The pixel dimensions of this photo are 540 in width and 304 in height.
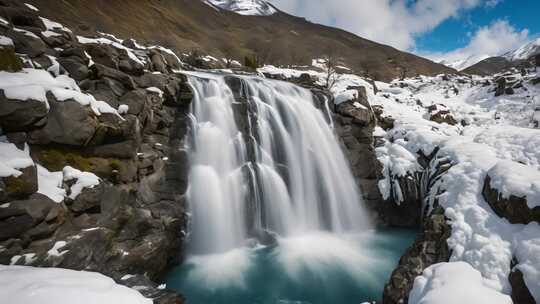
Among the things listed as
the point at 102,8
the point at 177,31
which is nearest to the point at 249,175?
the point at 102,8

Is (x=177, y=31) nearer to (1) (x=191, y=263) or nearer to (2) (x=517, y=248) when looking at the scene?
(1) (x=191, y=263)

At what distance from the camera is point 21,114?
263 inches

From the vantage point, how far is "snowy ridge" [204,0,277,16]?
518ft

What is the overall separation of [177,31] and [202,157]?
Result: 6693 centimetres

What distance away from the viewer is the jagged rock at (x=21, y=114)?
644 centimetres

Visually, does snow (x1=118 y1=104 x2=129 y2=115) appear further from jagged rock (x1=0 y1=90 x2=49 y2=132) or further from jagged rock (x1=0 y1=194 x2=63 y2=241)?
jagged rock (x1=0 y1=194 x2=63 y2=241)

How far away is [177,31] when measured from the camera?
2685 inches

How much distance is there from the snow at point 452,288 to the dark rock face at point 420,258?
80 cm

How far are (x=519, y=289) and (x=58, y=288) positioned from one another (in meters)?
8.27

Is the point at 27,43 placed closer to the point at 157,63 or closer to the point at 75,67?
the point at 75,67

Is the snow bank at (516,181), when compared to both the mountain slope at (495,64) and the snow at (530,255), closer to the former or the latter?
the snow at (530,255)

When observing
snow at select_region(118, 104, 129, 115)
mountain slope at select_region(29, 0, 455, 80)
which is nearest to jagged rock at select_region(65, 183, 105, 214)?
snow at select_region(118, 104, 129, 115)

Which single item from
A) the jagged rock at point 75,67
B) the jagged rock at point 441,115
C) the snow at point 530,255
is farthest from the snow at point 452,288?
the jagged rock at point 441,115

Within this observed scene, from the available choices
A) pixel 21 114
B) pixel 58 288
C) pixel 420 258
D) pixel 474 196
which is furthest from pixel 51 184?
pixel 474 196
